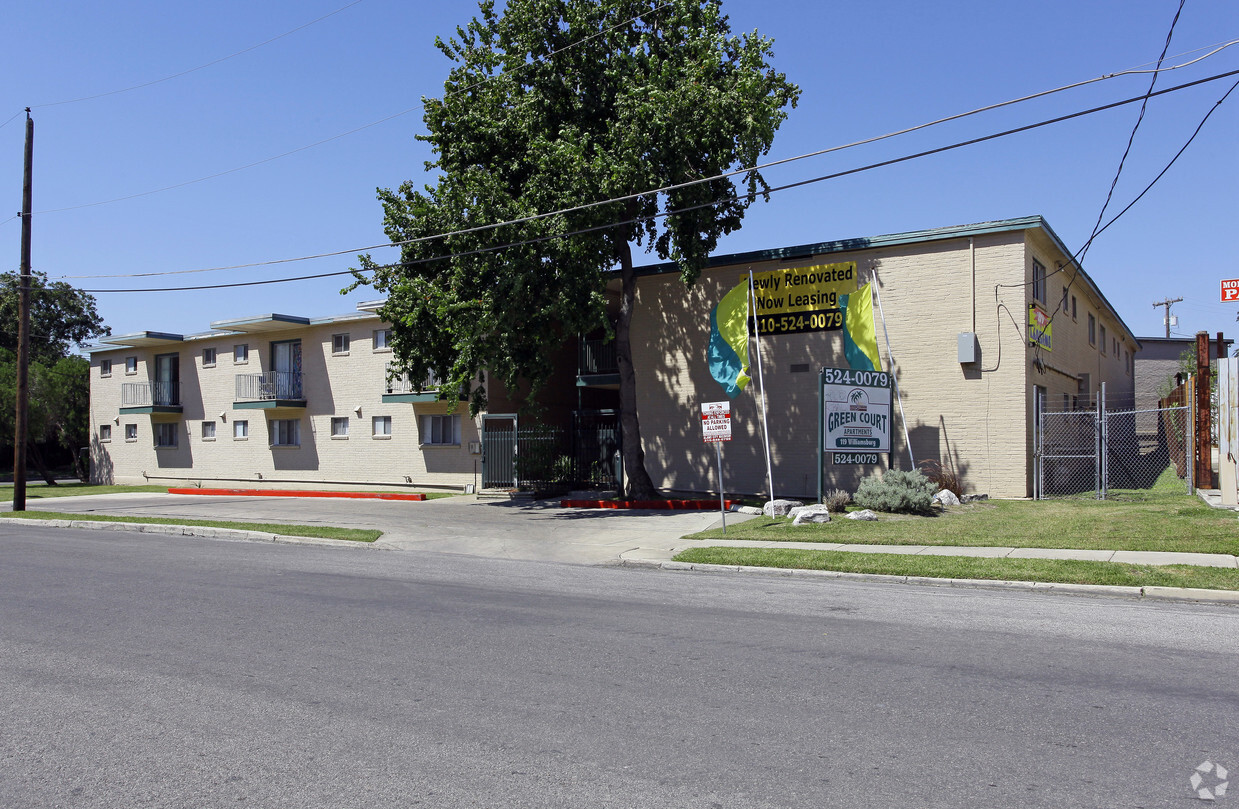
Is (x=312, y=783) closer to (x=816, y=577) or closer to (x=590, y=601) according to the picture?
(x=590, y=601)

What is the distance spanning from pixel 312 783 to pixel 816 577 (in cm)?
888

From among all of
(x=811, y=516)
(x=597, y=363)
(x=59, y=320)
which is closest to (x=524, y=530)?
(x=811, y=516)

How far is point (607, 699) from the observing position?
19.6 ft

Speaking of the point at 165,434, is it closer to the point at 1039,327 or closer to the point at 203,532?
the point at 203,532

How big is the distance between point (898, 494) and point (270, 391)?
84.0ft

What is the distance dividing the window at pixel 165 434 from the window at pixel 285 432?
7.35 m

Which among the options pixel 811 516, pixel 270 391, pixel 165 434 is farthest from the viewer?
pixel 165 434

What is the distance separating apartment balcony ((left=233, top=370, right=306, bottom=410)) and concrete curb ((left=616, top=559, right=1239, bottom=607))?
24.1 metres

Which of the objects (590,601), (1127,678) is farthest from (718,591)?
(1127,678)

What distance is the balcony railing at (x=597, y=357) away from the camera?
27.2 metres

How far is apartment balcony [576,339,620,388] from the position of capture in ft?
88.8

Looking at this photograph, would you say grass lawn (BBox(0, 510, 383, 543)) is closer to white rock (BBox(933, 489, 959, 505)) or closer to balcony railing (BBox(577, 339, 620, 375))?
balcony railing (BBox(577, 339, 620, 375))

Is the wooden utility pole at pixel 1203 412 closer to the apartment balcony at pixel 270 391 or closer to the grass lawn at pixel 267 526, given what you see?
the grass lawn at pixel 267 526

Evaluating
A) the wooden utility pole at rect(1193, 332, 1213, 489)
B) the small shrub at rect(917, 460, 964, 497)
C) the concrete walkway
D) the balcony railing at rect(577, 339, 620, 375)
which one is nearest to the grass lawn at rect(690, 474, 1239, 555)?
the concrete walkway
